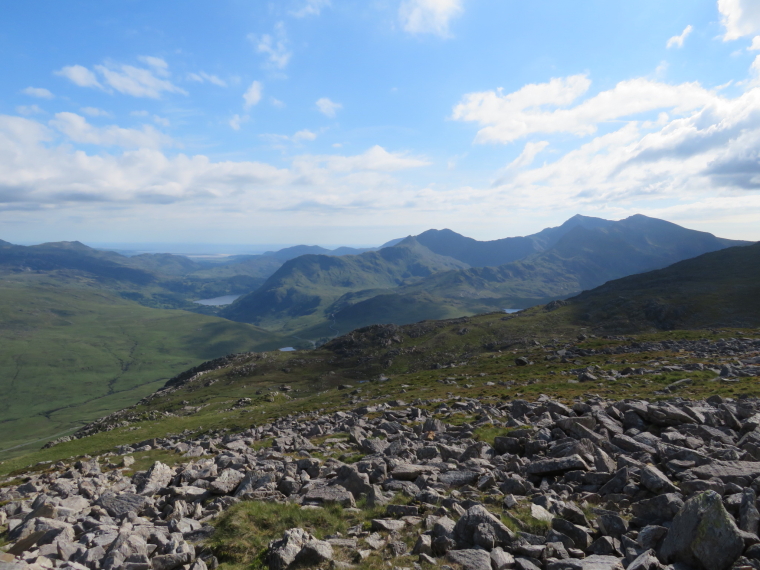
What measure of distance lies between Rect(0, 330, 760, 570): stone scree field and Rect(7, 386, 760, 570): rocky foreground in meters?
0.06

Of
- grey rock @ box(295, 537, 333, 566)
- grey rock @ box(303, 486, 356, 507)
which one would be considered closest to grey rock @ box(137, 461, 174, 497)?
grey rock @ box(303, 486, 356, 507)

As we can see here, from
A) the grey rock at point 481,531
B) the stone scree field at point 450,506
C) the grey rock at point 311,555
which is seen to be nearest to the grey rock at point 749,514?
the stone scree field at point 450,506

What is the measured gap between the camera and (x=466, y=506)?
624 inches

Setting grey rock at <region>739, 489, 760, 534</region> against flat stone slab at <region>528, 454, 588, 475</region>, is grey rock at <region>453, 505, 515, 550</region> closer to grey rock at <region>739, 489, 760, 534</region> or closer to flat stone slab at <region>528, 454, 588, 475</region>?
flat stone slab at <region>528, 454, 588, 475</region>

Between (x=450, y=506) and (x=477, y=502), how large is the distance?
1.26m

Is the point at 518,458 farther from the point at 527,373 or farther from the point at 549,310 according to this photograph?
the point at 549,310

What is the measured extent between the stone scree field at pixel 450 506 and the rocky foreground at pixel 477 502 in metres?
0.06

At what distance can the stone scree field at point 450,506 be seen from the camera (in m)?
12.0

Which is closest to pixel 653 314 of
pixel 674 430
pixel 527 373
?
pixel 527 373

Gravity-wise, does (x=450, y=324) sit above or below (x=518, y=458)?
below

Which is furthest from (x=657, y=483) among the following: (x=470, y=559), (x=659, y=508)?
(x=470, y=559)

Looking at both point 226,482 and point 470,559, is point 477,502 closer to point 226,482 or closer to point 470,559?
point 470,559

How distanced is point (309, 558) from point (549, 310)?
19696 centimetres

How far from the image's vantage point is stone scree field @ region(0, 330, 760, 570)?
1201 cm
